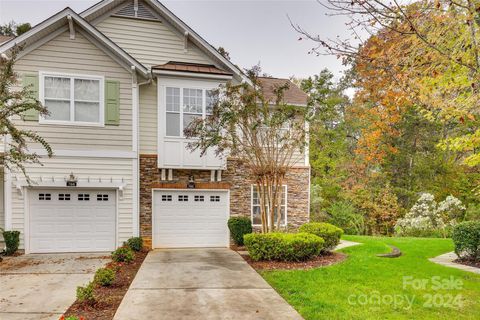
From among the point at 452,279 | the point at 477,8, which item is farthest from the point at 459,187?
the point at 477,8

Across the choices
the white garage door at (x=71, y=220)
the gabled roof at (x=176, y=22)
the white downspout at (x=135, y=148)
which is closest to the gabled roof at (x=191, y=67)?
the gabled roof at (x=176, y=22)

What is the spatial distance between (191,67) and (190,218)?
5.38 metres

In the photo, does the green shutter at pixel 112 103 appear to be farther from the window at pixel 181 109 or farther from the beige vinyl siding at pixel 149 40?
the beige vinyl siding at pixel 149 40

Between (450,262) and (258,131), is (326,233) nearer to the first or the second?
(450,262)

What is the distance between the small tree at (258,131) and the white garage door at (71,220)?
3.85 metres

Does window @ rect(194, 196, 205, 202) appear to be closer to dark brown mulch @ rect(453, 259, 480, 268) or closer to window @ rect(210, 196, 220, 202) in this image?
window @ rect(210, 196, 220, 202)

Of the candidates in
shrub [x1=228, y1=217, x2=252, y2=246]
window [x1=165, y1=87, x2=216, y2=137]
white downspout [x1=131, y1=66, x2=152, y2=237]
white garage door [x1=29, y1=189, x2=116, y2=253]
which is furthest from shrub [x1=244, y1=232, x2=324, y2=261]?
white garage door [x1=29, y1=189, x2=116, y2=253]

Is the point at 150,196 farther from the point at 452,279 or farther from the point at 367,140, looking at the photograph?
the point at 367,140

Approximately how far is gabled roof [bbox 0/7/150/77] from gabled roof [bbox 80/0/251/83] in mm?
1357

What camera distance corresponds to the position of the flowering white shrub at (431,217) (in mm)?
16375

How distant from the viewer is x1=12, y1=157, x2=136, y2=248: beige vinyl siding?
1011 cm

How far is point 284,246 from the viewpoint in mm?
8586

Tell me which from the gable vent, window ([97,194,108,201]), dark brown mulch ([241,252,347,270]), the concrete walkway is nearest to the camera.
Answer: dark brown mulch ([241,252,347,270])

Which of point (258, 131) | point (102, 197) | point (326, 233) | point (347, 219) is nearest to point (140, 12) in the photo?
point (258, 131)
